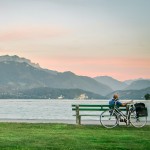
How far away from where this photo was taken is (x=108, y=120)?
28250mm

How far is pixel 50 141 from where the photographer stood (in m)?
19.2

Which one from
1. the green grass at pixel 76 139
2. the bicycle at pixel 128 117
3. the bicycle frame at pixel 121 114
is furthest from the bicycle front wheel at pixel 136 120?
the green grass at pixel 76 139

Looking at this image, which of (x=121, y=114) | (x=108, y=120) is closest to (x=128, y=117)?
(x=121, y=114)

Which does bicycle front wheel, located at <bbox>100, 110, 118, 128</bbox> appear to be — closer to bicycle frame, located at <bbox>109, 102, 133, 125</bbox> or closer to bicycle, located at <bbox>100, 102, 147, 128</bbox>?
bicycle, located at <bbox>100, 102, 147, 128</bbox>

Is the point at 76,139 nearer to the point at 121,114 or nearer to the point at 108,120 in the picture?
the point at 121,114

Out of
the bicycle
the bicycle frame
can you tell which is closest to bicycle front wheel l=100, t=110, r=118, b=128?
the bicycle

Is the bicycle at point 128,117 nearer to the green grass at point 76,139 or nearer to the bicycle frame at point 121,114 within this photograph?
the bicycle frame at point 121,114

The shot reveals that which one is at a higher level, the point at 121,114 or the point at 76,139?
the point at 121,114

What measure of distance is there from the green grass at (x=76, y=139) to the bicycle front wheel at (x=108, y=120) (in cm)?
71

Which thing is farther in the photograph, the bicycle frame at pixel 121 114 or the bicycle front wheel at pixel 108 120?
the bicycle frame at pixel 121 114

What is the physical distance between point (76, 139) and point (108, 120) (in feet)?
28.1

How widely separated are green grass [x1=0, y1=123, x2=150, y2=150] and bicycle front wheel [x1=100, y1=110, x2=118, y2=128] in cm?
71

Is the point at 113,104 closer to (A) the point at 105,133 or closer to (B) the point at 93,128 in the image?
(B) the point at 93,128

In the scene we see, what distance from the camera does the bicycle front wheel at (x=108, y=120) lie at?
26472 millimetres
